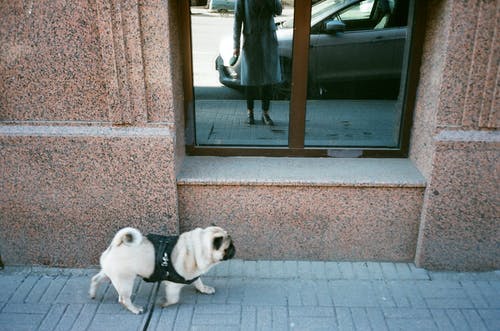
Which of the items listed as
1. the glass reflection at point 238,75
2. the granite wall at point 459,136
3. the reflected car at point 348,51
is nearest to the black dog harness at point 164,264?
the glass reflection at point 238,75

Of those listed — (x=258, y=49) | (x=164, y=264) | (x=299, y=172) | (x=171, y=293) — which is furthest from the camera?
(x=258, y=49)

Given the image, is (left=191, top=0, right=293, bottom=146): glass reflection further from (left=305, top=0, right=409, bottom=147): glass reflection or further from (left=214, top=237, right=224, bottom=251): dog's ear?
(left=214, top=237, right=224, bottom=251): dog's ear

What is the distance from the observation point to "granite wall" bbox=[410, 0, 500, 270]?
3.48 meters

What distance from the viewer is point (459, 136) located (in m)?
3.70

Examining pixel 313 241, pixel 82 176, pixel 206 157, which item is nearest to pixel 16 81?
pixel 82 176

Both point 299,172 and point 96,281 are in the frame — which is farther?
point 299,172

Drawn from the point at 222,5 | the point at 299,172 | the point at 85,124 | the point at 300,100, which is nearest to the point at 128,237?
the point at 85,124

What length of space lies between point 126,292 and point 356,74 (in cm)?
332

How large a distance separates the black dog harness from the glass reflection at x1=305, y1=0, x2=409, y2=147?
1.79 metres

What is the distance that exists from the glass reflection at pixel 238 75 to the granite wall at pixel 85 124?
0.51 m

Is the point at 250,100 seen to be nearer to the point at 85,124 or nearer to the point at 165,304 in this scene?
the point at 85,124

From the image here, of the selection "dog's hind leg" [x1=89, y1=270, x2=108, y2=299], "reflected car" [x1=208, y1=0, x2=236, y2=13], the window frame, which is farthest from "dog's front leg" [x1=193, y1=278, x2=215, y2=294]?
"reflected car" [x1=208, y1=0, x2=236, y2=13]

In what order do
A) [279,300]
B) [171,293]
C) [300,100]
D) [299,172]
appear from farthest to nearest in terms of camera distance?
[300,100]
[299,172]
[279,300]
[171,293]

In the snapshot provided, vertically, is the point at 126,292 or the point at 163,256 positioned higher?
the point at 163,256
